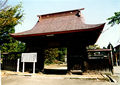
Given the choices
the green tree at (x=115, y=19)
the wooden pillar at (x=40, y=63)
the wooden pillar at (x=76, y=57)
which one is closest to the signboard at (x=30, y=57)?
the wooden pillar at (x=40, y=63)

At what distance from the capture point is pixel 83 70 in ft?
23.9

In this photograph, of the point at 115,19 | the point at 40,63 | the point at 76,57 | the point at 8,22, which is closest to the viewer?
the point at 76,57

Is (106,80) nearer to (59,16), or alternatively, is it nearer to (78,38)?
(78,38)

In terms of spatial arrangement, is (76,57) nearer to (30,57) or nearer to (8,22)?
(30,57)

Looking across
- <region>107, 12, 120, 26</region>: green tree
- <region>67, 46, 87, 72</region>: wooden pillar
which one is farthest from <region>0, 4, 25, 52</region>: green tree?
<region>107, 12, 120, 26</region>: green tree

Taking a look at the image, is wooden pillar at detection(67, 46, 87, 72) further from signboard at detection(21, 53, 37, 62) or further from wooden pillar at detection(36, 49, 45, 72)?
signboard at detection(21, 53, 37, 62)

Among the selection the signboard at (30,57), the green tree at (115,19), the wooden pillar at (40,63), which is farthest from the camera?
the green tree at (115,19)

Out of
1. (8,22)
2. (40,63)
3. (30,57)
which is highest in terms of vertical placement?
(8,22)

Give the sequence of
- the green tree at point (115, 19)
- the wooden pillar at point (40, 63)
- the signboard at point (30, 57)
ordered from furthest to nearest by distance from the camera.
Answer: the green tree at point (115, 19) → the wooden pillar at point (40, 63) → the signboard at point (30, 57)

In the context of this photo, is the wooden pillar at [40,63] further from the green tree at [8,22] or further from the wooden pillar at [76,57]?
the green tree at [8,22]

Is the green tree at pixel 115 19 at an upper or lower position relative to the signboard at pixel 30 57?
upper

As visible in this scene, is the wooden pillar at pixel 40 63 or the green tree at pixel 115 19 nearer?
the wooden pillar at pixel 40 63

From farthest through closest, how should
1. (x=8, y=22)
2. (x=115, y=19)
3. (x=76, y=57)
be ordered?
(x=115, y=19)
(x=8, y=22)
(x=76, y=57)

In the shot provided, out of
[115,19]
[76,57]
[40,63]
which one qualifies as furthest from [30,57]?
[115,19]
